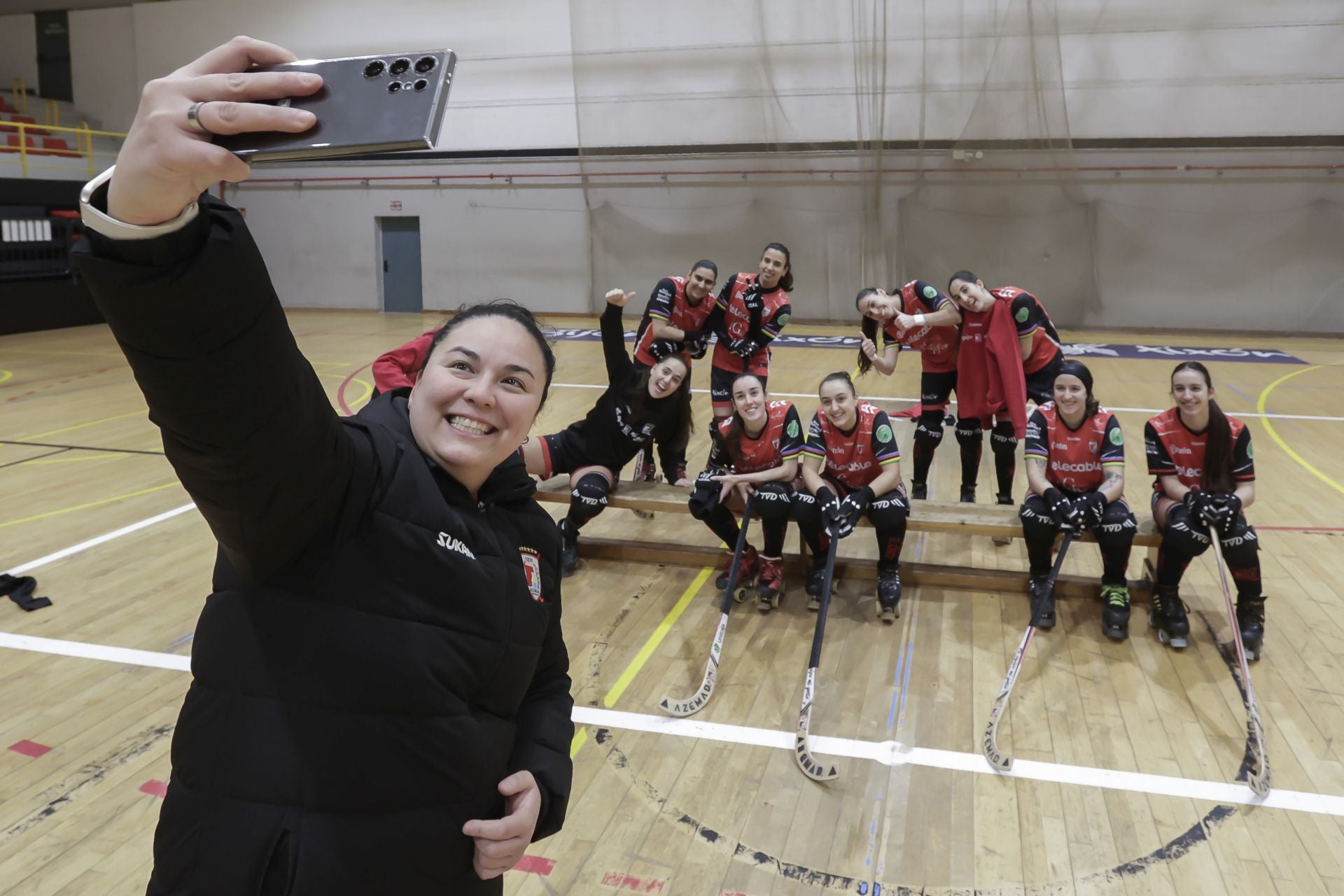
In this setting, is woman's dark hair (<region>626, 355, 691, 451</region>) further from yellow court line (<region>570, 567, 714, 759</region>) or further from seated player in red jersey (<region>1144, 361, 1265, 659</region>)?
seated player in red jersey (<region>1144, 361, 1265, 659</region>)

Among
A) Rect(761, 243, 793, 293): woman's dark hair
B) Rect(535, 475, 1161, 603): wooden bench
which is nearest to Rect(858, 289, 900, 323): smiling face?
Rect(761, 243, 793, 293): woman's dark hair

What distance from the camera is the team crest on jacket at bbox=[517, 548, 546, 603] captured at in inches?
50.1

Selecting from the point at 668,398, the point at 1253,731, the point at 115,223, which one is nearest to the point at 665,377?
the point at 668,398

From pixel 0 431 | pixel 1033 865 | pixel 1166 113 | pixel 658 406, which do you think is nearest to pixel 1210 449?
pixel 1033 865

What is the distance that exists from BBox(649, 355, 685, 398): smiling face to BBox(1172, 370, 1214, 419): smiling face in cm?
234

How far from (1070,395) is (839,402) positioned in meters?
1.06

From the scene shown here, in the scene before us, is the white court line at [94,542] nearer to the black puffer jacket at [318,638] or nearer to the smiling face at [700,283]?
the smiling face at [700,283]

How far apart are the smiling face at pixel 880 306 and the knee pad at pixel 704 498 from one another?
1.69 meters

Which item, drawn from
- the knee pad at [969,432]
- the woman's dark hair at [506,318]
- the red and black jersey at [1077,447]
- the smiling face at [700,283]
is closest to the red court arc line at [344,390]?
the smiling face at [700,283]

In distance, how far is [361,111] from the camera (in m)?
0.80

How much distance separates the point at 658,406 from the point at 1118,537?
2.36 meters

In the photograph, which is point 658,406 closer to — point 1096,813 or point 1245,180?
point 1096,813

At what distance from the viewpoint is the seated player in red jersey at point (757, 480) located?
461cm

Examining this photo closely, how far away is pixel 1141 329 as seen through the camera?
1397 cm
